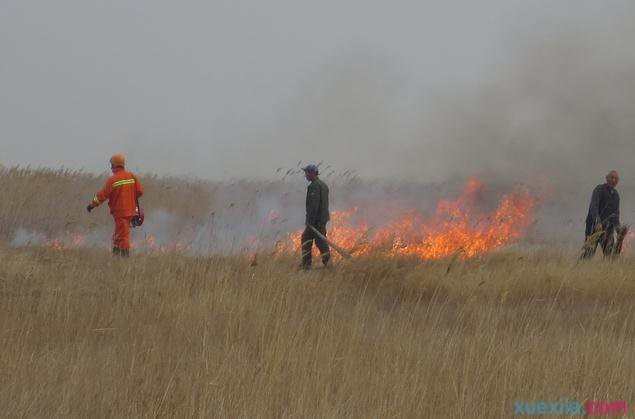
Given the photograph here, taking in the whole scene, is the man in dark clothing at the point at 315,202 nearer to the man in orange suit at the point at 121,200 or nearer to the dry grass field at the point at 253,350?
the man in orange suit at the point at 121,200

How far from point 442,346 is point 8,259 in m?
4.55

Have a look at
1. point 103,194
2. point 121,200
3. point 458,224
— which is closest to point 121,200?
point 121,200

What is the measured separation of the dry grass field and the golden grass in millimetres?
15

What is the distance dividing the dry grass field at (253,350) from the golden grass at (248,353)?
0.02 m

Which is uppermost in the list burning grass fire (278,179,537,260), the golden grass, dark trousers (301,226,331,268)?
burning grass fire (278,179,537,260)

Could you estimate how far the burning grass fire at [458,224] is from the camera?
14406 millimetres

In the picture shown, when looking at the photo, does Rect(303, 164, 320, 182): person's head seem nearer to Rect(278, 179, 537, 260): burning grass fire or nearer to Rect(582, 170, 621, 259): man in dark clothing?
Rect(278, 179, 537, 260): burning grass fire

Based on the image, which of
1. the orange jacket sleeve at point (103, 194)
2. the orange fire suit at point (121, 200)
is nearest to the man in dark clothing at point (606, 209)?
the orange fire suit at point (121, 200)

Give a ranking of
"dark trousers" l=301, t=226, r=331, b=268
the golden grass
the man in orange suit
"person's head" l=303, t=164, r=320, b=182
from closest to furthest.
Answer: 1. the golden grass
2. "dark trousers" l=301, t=226, r=331, b=268
3. the man in orange suit
4. "person's head" l=303, t=164, r=320, b=182

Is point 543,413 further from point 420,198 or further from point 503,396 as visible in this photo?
point 420,198

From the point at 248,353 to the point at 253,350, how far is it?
2.3 inches

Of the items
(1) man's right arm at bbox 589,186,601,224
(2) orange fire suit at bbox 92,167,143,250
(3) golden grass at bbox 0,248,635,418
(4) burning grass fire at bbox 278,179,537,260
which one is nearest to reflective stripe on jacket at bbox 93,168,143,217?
(2) orange fire suit at bbox 92,167,143,250

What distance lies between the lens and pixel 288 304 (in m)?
5.14

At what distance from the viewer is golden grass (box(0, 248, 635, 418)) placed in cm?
333
